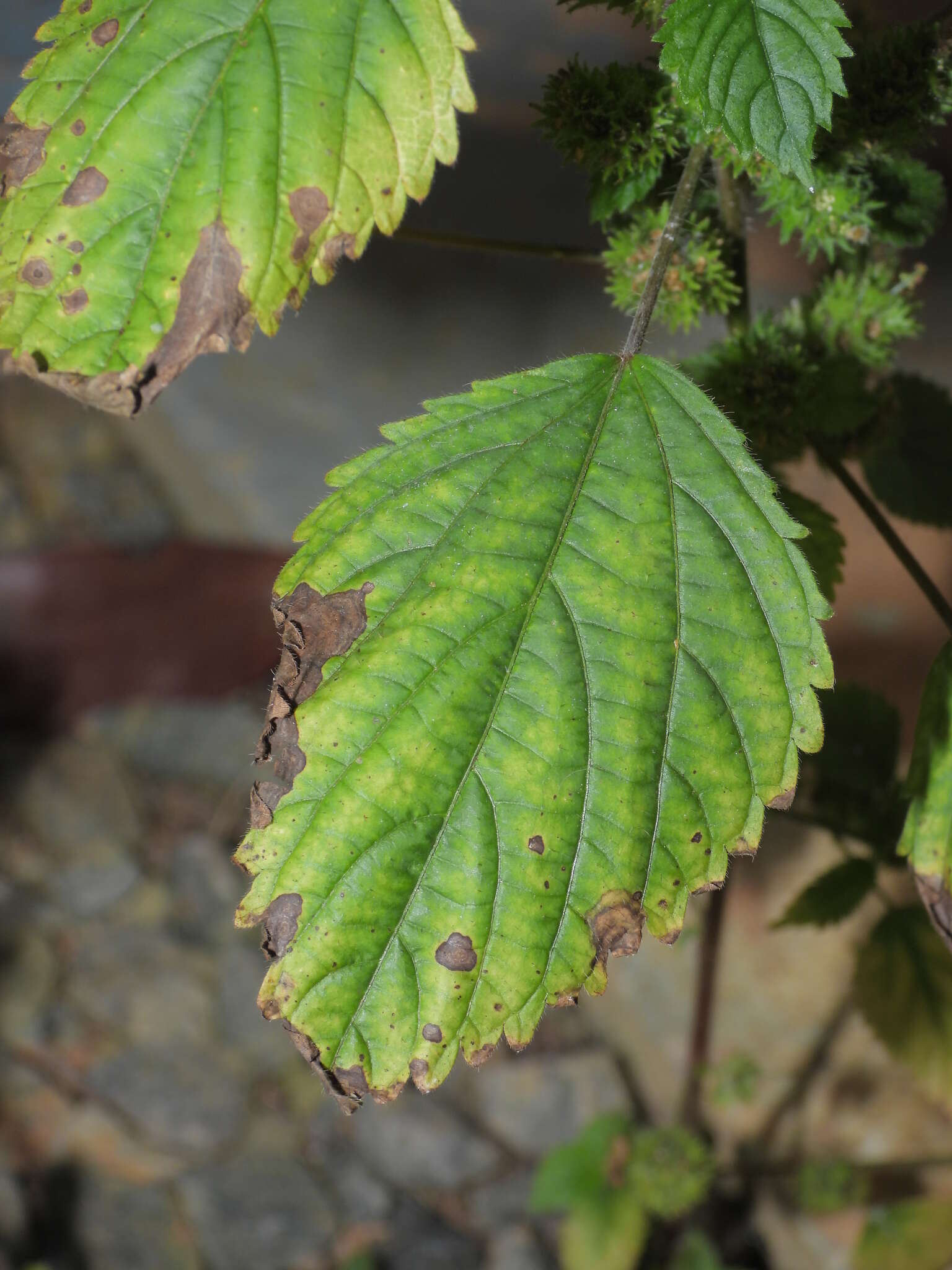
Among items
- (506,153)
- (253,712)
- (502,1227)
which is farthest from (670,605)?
(506,153)

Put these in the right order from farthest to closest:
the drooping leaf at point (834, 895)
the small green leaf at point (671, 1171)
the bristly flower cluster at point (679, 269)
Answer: the small green leaf at point (671, 1171) < the drooping leaf at point (834, 895) < the bristly flower cluster at point (679, 269)

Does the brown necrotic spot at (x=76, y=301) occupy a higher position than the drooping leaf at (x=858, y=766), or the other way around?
the brown necrotic spot at (x=76, y=301)

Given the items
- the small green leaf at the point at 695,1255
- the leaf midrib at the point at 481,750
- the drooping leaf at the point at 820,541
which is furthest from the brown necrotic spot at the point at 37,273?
the small green leaf at the point at 695,1255

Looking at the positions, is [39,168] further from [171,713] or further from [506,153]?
[506,153]

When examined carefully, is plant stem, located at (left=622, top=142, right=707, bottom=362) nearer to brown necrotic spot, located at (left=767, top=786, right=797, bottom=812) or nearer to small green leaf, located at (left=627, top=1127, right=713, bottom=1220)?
brown necrotic spot, located at (left=767, top=786, right=797, bottom=812)

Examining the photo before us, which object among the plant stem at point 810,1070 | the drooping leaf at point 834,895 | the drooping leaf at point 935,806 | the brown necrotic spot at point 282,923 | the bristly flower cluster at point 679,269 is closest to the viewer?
the brown necrotic spot at point 282,923

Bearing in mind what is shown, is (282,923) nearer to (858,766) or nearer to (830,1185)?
(858,766)

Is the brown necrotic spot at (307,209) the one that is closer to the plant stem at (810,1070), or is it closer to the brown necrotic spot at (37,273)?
the brown necrotic spot at (37,273)
